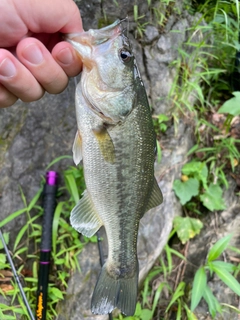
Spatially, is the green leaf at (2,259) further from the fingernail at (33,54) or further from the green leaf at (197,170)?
the green leaf at (197,170)

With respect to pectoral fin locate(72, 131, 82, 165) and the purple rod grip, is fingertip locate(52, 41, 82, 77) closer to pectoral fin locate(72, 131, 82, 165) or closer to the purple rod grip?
pectoral fin locate(72, 131, 82, 165)

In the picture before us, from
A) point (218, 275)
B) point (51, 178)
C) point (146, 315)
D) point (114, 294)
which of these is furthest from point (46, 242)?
point (218, 275)

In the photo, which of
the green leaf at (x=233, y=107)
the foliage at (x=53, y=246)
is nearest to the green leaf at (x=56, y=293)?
the foliage at (x=53, y=246)

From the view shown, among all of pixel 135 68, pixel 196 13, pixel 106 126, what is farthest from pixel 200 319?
pixel 196 13

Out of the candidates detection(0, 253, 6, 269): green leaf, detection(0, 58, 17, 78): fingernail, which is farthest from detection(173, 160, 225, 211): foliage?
detection(0, 58, 17, 78): fingernail

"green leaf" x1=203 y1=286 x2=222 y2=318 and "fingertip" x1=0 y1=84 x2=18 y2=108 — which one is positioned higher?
"fingertip" x1=0 y1=84 x2=18 y2=108

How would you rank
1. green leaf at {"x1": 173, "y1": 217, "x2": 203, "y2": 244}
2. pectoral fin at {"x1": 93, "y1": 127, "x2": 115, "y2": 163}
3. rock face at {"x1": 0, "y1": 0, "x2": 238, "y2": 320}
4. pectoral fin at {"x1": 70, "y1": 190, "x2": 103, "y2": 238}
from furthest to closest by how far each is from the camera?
green leaf at {"x1": 173, "y1": 217, "x2": 203, "y2": 244} → rock face at {"x1": 0, "y1": 0, "x2": 238, "y2": 320} → pectoral fin at {"x1": 70, "y1": 190, "x2": 103, "y2": 238} → pectoral fin at {"x1": 93, "y1": 127, "x2": 115, "y2": 163}
